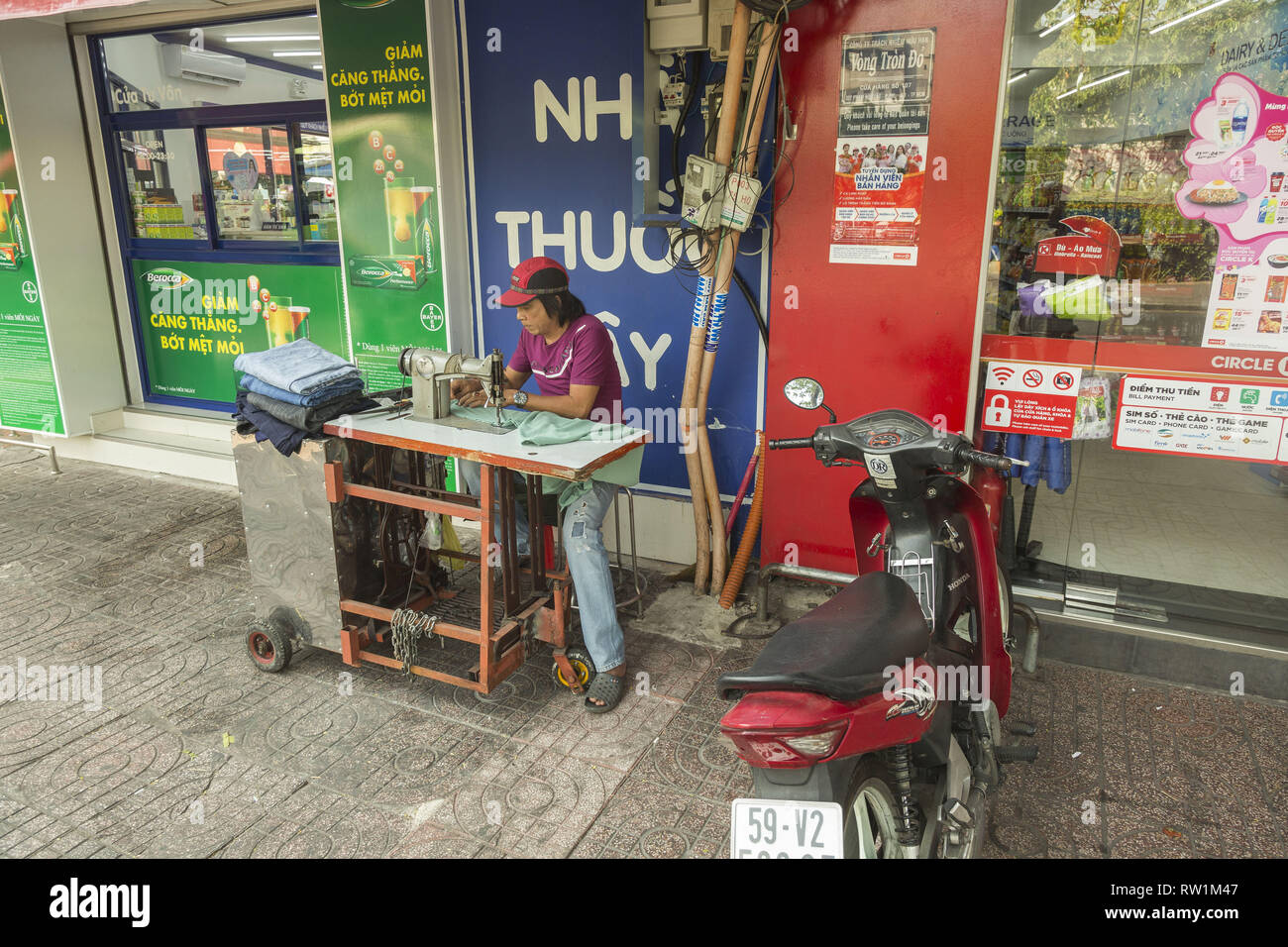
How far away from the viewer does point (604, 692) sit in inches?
137

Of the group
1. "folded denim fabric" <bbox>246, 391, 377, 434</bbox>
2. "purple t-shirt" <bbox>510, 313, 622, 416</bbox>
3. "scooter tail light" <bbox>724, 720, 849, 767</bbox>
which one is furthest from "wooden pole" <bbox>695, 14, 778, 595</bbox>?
"scooter tail light" <bbox>724, 720, 849, 767</bbox>

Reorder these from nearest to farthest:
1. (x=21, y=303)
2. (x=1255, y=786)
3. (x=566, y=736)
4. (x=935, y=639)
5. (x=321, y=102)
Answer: (x=935, y=639), (x=1255, y=786), (x=566, y=736), (x=321, y=102), (x=21, y=303)

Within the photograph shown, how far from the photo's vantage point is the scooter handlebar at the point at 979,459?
2.55m

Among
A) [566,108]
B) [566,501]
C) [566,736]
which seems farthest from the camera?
[566,108]

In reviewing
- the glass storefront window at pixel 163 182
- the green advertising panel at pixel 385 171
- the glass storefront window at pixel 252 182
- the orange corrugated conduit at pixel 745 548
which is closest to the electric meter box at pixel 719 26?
the green advertising panel at pixel 385 171

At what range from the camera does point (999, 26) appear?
3.50m

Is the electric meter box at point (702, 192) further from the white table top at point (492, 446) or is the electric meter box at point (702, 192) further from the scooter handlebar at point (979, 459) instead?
the scooter handlebar at point (979, 459)

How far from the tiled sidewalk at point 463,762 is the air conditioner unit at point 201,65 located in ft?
13.0

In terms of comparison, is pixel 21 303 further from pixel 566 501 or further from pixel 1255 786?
pixel 1255 786

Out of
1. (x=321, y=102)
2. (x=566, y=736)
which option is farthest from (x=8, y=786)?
(x=321, y=102)

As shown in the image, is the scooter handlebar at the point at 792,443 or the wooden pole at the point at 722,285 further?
the wooden pole at the point at 722,285

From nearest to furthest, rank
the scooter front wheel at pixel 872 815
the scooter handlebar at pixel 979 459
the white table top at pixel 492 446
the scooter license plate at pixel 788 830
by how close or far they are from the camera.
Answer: the scooter license plate at pixel 788 830
the scooter front wheel at pixel 872 815
the scooter handlebar at pixel 979 459
the white table top at pixel 492 446

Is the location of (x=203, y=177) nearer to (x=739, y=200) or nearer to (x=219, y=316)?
(x=219, y=316)

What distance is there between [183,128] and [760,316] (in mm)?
4908
